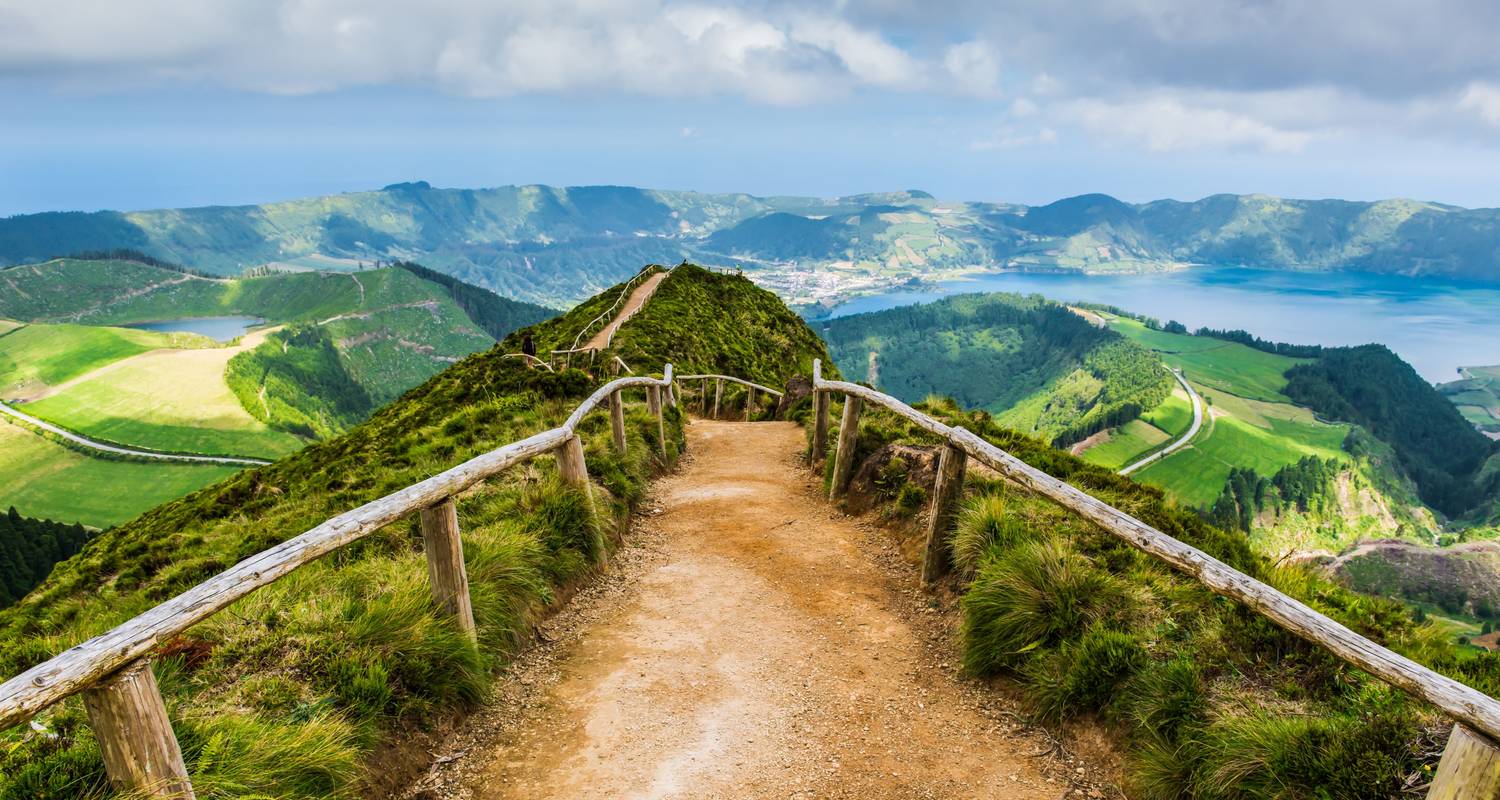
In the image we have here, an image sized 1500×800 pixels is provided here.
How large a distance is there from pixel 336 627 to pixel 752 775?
2.93 metres

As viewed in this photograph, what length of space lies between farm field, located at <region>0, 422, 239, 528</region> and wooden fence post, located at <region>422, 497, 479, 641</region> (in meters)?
137

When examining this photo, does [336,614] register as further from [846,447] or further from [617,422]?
[846,447]

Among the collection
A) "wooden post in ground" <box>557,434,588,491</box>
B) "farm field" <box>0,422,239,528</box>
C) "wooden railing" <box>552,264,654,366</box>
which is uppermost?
"wooden post in ground" <box>557,434,588,491</box>

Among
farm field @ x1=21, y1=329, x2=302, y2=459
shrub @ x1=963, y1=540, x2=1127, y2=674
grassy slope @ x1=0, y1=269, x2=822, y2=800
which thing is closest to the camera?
grassy slope @ x1=0, y1=269, x2=822, y2=800

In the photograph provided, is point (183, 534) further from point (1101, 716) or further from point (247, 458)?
point (247, 458)

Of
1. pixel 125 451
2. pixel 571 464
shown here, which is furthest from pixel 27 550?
pixel 125 451

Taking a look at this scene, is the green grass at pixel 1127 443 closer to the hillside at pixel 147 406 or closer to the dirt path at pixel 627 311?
the dirt path at pixel 627 311

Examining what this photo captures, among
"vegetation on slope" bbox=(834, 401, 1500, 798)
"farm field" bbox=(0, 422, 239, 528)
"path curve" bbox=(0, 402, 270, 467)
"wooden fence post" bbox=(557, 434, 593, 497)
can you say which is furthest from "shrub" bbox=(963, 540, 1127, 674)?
"path curve" bbox=(0, 402, 270, 467)

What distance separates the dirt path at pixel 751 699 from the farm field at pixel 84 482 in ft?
449

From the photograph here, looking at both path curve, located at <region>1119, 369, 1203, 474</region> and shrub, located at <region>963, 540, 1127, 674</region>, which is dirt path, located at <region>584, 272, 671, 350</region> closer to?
shrub, located at <region>963, 540, 1127, 674</region>

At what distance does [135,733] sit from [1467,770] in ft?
18.0

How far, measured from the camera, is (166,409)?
151875mm

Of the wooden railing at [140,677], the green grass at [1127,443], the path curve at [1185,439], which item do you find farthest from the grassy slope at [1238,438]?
the wooden railing at [140,677]

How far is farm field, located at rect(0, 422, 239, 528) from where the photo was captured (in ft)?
372
